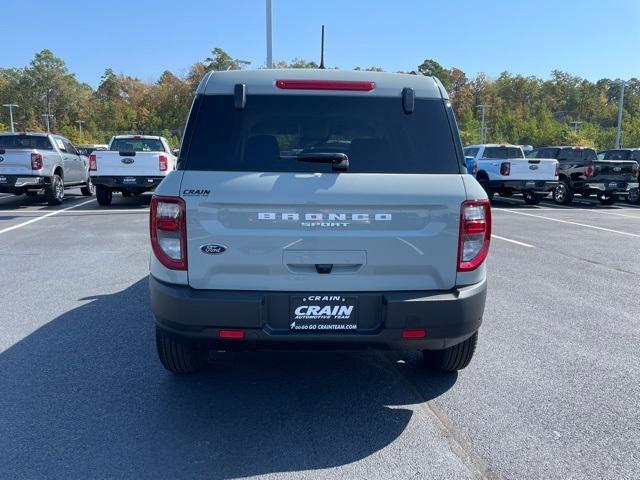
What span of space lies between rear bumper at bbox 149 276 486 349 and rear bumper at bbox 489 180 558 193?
47.9 ft

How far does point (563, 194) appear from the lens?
1902cm

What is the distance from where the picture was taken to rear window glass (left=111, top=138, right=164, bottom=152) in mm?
15484

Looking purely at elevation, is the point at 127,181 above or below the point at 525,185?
above

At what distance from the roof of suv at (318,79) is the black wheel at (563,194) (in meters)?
17.1

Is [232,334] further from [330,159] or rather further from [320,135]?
[320,135]

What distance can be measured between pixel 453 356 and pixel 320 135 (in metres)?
1.81

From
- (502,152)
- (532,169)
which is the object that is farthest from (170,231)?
(502,152)

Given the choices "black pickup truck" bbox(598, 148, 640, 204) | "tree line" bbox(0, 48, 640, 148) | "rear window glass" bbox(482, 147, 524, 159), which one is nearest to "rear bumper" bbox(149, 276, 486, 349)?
"rear window glass" bbox(482, 147, 524, 159)

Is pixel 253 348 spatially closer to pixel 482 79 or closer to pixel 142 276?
pixel 142 276

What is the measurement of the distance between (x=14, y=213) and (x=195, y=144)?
12.2 metres

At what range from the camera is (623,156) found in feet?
67.1

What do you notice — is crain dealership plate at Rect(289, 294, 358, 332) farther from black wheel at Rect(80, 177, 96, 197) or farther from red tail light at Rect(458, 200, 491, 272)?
black wheel at Rect(80, 177, 96, 197)

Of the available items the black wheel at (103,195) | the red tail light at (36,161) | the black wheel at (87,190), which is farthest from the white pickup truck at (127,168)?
the black wheel at (87,190)

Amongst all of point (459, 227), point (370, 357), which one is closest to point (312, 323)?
point (459, 227)
